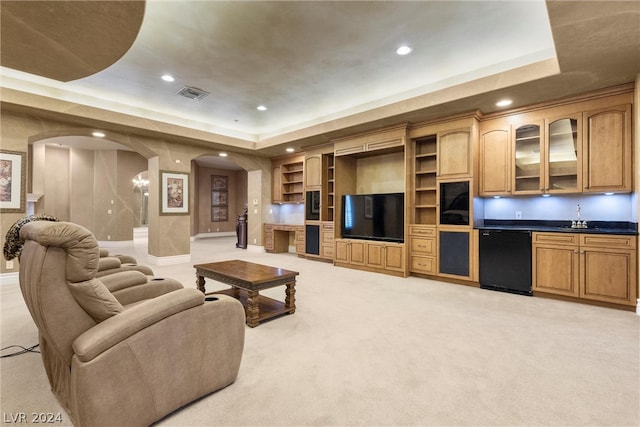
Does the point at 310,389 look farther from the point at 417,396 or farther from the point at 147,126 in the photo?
the point at 147,126

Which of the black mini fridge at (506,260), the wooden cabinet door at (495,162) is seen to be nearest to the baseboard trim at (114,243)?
the black mini fridge at (506,260)

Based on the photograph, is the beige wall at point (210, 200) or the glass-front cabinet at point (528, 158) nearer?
the glass-front cabinet at point (528, 158)

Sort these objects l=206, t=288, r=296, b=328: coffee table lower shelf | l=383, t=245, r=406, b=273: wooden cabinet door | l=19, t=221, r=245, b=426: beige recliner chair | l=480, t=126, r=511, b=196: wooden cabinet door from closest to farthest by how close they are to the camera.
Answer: l=19, t=221, r=245, b=426: beige recliner chair
l=206, t=288, r=296, b=328: coffee table lower shelf
l=480, t=126, r=511, b=196: wooden cabinet door
l=383, t=245, r=406, b=273: wooden cabinet door

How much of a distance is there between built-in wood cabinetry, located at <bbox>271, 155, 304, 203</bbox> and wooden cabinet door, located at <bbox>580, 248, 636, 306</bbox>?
599cm

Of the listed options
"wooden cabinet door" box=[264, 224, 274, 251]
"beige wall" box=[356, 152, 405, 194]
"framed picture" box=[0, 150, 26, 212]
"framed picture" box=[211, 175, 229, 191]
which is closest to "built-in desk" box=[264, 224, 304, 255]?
"wooden cabinet door" box=[264, 224, 274, 251]

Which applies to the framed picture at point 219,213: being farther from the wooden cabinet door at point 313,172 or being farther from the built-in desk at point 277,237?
the wooden cabinet door at point 313,172

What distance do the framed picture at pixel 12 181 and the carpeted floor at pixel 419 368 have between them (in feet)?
6.52

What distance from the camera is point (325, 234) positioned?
687cm

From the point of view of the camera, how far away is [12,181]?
4.88 m

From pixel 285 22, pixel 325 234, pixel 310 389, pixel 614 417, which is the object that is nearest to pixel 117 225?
pixel 325 234

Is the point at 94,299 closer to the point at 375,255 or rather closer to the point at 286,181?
the point at 375,255

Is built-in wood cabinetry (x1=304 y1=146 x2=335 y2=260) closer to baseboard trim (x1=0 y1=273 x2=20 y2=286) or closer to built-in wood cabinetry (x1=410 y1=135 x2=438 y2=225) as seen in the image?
built-in wood cabinetry (x1=410 y1=135 x2=438 y2=225)

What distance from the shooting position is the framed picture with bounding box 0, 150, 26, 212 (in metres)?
4.80

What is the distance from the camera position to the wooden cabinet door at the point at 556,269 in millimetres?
3838
